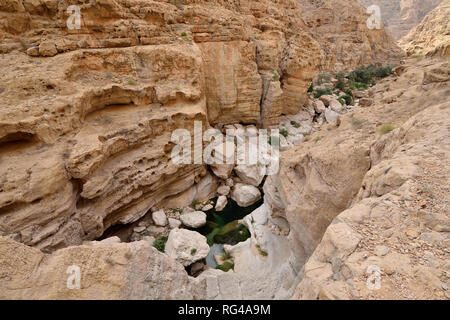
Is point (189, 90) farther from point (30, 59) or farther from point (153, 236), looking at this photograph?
point (153, 236)

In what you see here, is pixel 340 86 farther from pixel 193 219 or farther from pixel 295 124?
pixel 193 219

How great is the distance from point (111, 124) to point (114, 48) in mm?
3075

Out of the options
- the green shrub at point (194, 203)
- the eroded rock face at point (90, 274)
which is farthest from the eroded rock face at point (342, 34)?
the eroded rock face at point (90, 274)

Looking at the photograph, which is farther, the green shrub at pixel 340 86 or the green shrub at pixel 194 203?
the green shrub at pixel 340 86

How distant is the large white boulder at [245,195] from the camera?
1094 centimetres

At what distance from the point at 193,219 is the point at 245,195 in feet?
9.21

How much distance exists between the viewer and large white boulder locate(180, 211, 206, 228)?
949 cm

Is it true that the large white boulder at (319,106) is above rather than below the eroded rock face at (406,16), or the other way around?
below

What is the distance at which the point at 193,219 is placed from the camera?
31.5 ft

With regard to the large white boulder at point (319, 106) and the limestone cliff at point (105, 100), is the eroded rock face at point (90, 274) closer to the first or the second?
the limestone cliff at point (105, 100)

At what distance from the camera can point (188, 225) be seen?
9516 millimetres

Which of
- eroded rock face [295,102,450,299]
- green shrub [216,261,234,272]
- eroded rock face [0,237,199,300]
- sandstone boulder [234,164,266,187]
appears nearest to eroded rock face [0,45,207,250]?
sandstone boulder [234,164,266,187]

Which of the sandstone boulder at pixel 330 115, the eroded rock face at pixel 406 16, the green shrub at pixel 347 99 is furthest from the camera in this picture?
the eroded rock face at pixel 406 16

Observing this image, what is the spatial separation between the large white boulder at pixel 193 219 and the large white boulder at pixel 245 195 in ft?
6.70
